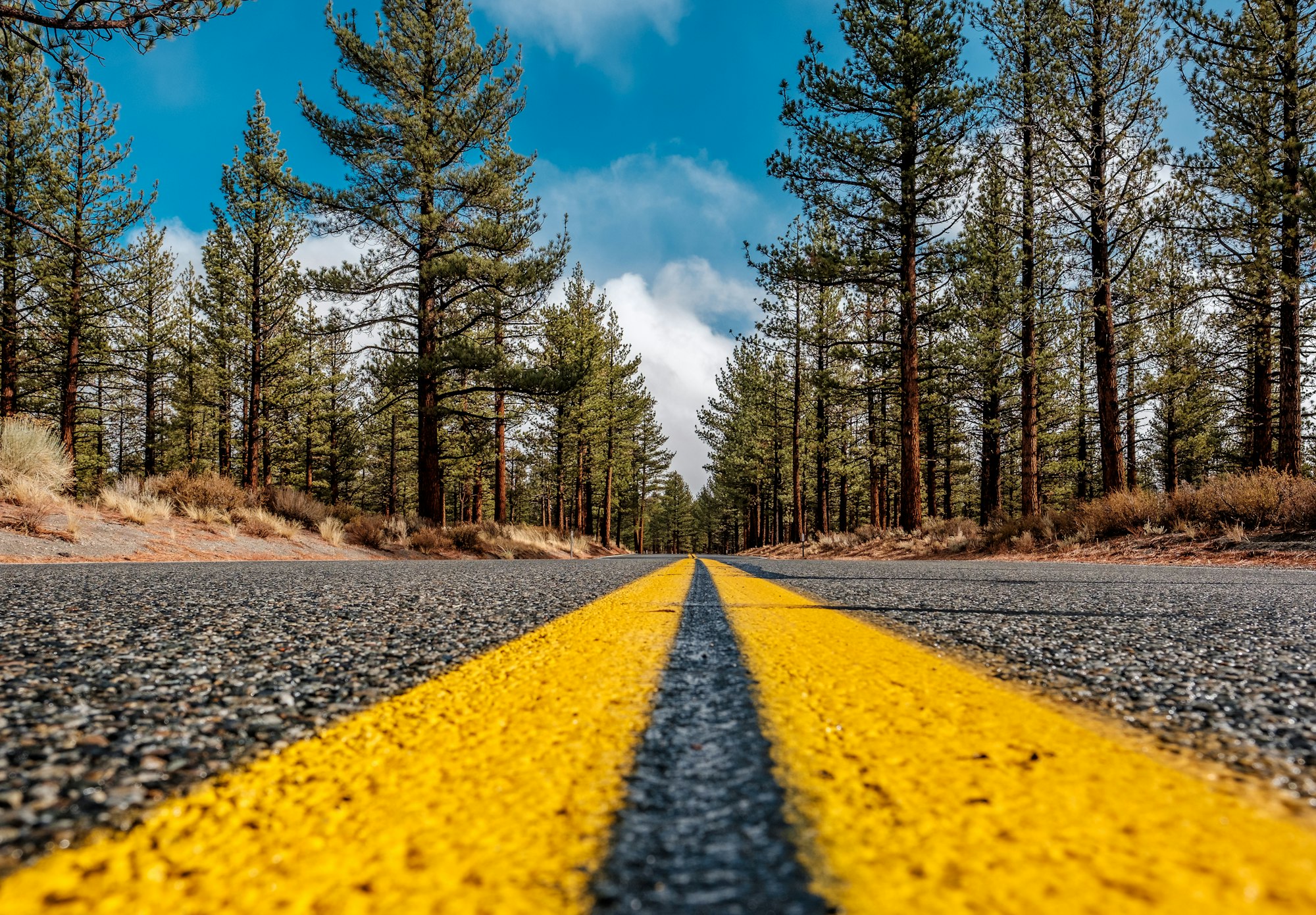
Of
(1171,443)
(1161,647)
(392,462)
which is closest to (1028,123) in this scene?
(1161,647)

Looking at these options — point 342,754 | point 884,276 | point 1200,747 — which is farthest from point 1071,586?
point 884,276

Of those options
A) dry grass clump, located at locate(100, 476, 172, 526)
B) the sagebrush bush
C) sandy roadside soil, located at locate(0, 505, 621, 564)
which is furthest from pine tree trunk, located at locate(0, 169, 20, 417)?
sandy roadside soil, located at locate(0, 505, 621, 564)

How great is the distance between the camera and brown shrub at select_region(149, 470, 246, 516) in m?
11.7

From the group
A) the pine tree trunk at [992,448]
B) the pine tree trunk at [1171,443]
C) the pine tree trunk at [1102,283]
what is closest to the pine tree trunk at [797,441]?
the pine tree trunk at [992,448]

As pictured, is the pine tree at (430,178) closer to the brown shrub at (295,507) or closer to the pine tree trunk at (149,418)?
the brown shrub at (295,507)

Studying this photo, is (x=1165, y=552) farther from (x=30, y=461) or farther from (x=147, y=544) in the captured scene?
(x=30, y=461)

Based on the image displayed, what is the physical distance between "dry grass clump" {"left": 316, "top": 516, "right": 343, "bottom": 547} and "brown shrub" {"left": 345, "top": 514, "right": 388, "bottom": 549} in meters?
0.39

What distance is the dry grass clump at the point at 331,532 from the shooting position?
1216cm

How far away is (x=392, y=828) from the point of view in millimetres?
609

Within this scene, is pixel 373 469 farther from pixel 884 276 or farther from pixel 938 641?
pixel 938 641

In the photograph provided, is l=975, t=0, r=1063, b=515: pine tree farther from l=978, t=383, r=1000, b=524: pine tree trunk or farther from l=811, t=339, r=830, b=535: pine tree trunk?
l=811, t=339, r=830, b=535: pine tree trunk

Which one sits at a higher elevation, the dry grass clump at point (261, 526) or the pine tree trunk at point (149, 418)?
the pine tree trunk at point (149, 418)

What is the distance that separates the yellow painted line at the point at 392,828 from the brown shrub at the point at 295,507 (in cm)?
1421

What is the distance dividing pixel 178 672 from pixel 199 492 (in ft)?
44.5
